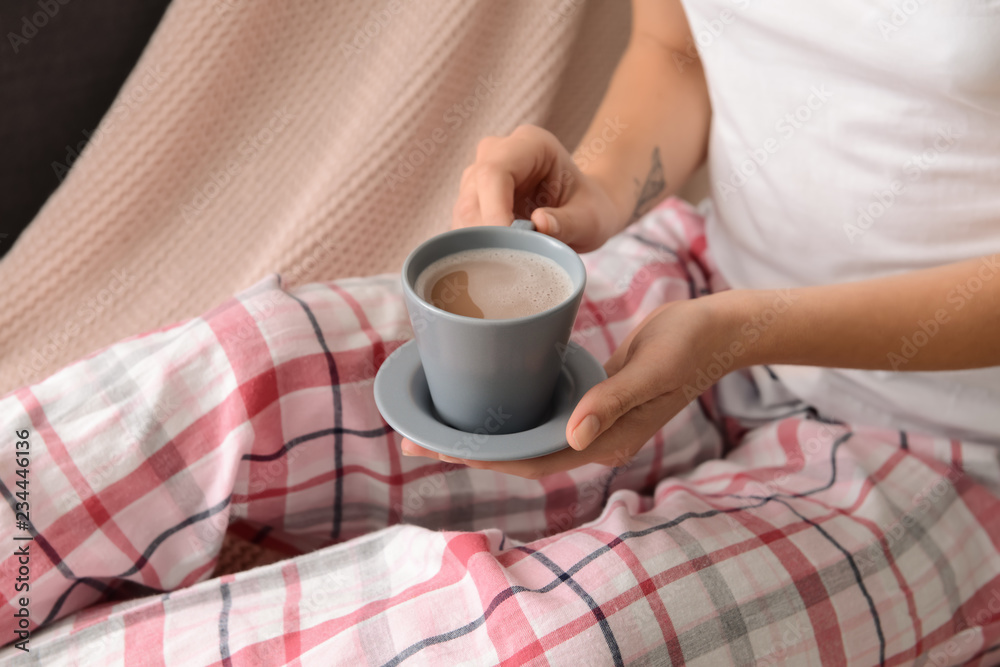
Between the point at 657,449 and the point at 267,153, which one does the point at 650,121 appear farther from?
the point at 267,153

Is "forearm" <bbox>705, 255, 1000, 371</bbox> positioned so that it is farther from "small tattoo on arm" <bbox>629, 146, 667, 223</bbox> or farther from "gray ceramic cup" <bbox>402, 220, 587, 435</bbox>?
"small tattoo on arm" <bbox>629, 146, 667, 223</bbox>

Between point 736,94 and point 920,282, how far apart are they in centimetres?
29

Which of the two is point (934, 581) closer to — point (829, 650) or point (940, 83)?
point (829, 650)

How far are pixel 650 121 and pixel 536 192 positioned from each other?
0.66 ft

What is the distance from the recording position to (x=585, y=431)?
0.46 meters

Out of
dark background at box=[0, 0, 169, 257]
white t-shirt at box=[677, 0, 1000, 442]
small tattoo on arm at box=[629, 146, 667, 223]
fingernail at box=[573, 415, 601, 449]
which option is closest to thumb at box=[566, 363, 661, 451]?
fingernail at box=[573, 415, 601, 449]

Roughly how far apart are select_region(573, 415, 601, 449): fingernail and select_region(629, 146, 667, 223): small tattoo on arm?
40 centimetres

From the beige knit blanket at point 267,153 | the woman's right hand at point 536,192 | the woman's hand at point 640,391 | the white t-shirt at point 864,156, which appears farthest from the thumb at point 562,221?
the beige knit blanket at point 267,153

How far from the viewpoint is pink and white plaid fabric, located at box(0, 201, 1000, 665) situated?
49 centimetres

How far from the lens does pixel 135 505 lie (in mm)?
555

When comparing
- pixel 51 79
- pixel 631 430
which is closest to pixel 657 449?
pixel 631 430

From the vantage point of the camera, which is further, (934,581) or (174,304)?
(174,304)

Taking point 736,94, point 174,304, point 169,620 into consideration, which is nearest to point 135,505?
point 169,620

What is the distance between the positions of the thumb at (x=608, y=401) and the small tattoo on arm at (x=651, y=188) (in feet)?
1.15
